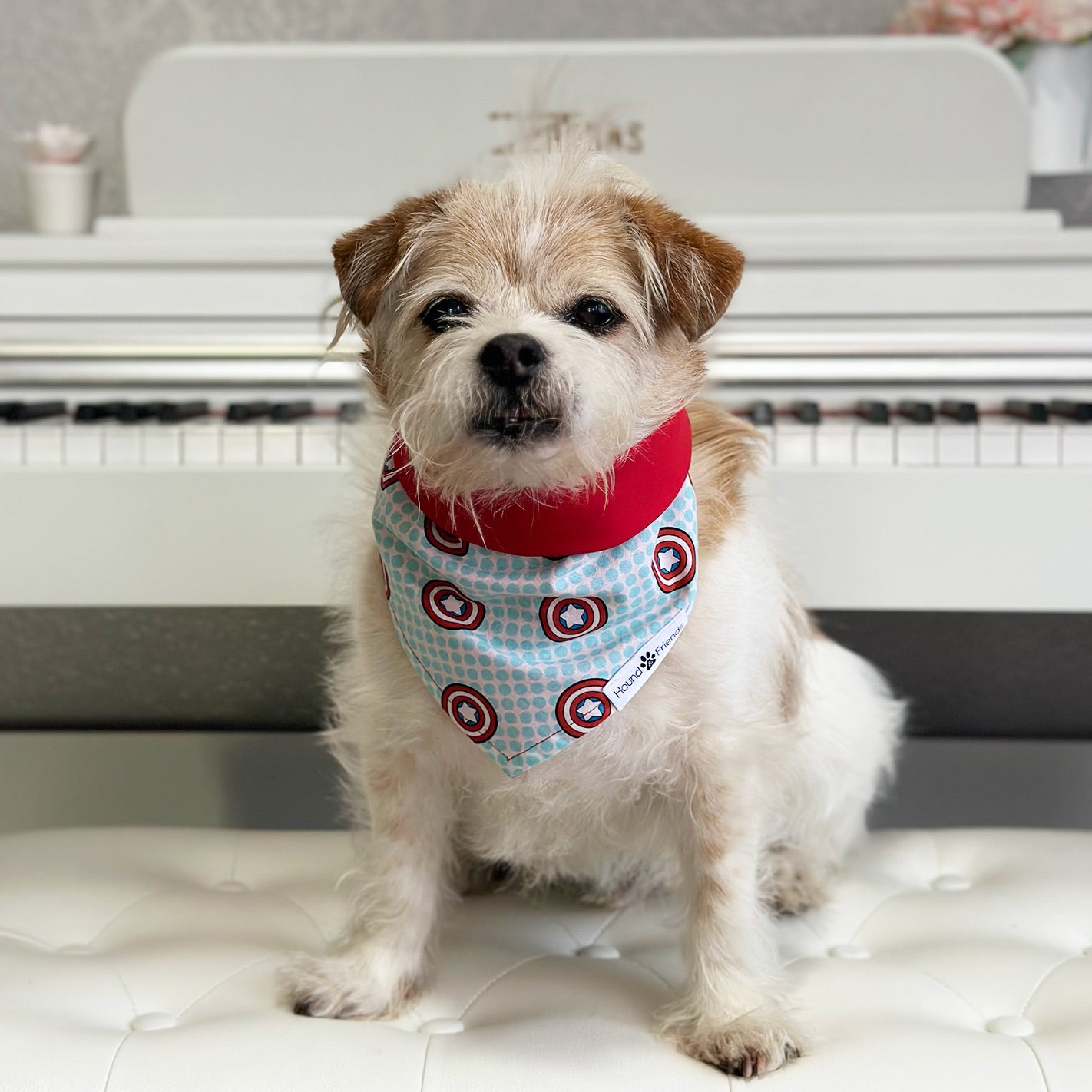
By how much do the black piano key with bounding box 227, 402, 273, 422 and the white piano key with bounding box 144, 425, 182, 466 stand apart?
0.07 metres

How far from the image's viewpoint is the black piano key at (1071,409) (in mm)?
1208

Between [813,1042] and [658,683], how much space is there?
30cm

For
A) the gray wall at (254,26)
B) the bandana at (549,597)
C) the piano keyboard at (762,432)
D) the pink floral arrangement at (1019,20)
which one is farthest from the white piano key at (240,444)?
the pink floral arrangement at (1019,20)

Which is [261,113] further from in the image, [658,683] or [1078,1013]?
[1078,1013]

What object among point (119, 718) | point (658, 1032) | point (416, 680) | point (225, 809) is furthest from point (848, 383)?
point (119, 718)

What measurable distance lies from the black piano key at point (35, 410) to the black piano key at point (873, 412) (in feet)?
2.99

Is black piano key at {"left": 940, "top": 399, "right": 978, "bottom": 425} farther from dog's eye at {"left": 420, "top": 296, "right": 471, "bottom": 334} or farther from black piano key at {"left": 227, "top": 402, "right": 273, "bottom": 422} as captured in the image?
black piano key at {"left": 227, "top": 402, "right": 273, "bottom": 422}

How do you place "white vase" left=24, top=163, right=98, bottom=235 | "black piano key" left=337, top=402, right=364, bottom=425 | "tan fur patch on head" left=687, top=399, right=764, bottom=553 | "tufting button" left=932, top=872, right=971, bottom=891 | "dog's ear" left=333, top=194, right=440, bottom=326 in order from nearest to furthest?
1. "dog's ear" left=333, top=194, right=440, bottom=326
2. "tan fur patch on head" left=687, top=399, right=764, bottom=553
3. "tufting button" left=932, top=872, right=971, bottom=891
4. "black piano key" left=337, top=402, right=364, bottom=425
5. "white vase" left=24, top=163, right=98, bottom=235

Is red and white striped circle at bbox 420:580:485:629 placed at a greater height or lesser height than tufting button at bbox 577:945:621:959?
greater

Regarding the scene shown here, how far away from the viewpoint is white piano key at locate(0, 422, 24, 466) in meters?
1.22

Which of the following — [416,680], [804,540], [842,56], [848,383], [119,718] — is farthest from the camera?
[119,718]

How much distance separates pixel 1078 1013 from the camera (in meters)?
0.90

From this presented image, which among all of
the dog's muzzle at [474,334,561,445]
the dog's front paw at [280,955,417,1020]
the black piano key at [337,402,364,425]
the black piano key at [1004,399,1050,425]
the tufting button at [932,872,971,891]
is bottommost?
the tufting button at [932,872,971,891]

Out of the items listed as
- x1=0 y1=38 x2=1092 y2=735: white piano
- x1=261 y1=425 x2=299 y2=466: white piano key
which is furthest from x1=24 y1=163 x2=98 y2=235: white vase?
x1=261 y1=425 x2=299 y2=466: white piano key
